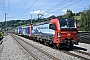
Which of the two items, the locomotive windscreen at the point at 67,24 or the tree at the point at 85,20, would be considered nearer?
the locomotive windscreen at the point at 67,24

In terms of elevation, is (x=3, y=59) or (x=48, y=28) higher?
(x=48, y=28)

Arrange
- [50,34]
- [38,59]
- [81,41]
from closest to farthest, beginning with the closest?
[38,59], [50,34], [81,41]

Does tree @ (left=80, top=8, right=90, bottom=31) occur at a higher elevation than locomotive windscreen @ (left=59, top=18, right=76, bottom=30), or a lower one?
higher

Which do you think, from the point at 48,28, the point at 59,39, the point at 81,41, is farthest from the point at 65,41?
the point at 81,41

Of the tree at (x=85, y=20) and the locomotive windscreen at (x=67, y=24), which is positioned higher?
the tree at (x=85, y=20)

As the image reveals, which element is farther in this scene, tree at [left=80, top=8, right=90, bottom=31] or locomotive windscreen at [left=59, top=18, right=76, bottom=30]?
tree at [left=80, top=8, right=90, bottom=31]

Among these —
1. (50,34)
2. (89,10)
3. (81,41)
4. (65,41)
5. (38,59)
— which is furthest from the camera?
(89,10)

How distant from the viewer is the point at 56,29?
17.8 m

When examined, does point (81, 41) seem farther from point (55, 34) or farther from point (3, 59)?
point (3, 59)

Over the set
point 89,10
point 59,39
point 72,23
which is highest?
point 89,10

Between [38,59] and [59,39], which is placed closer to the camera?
[38,59]

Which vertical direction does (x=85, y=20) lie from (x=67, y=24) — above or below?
above

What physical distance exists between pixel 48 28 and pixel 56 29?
2.73 m

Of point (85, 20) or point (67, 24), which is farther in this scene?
point (85, 20)
